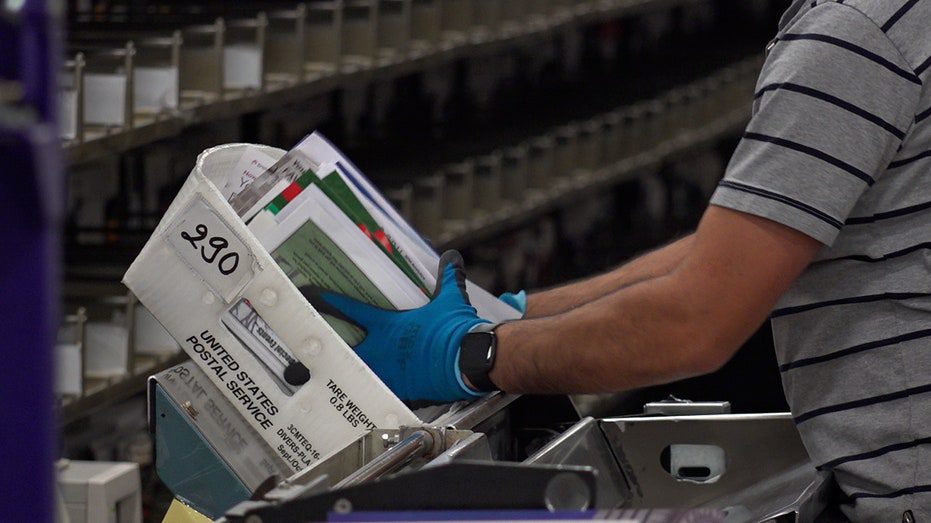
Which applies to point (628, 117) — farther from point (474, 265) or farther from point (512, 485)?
point (512, 485)

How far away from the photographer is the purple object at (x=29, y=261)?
0.68 metres

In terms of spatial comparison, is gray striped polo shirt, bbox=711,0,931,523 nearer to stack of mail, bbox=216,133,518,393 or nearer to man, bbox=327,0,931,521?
man, bbox=327,0,931,521

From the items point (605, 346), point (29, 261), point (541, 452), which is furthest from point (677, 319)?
point (29, 261)

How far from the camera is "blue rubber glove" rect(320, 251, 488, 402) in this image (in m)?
1.50

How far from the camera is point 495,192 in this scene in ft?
16.2

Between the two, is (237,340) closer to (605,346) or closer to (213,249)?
(213,249)

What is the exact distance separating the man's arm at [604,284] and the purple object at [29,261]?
3.35 ft

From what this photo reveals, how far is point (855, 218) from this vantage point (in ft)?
4.44

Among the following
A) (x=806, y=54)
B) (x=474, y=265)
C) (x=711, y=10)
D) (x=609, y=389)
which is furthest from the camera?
(x=711, y=10)

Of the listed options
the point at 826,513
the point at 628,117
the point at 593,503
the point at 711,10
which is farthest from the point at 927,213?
the point at 711,10

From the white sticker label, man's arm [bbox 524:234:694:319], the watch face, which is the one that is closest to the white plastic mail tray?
the white sticker label

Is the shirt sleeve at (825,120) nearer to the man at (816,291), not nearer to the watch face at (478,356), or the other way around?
the man at (816,291)

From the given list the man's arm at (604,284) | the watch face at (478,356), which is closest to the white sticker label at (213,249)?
the watch face at (478,356)

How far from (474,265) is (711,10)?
3417 millimetres
